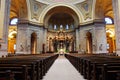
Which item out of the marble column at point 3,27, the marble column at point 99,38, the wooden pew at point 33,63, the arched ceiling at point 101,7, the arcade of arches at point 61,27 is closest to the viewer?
the wooden pew at point 33,63

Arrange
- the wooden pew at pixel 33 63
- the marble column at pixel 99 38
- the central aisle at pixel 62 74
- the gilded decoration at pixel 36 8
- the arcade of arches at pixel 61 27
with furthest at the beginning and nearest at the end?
1. the gilded decoration at pixel 36 8
2. the arcade of arches at pixel 61 27
3. the marble column at pixel 99 38
4. the central aisle at pixel 62 74
5. the wooden pew at pixel 33 63

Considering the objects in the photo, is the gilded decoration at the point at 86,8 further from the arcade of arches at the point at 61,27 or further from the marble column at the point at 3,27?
the marble column at the point at 3,27

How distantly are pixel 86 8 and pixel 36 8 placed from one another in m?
9.69

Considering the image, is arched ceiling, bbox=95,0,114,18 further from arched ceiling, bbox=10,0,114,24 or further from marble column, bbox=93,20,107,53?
marble column, bbox=93,20,107,53

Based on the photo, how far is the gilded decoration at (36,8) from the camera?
27203mm

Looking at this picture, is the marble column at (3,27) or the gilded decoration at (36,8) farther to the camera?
the gilded decoration at (36,8)

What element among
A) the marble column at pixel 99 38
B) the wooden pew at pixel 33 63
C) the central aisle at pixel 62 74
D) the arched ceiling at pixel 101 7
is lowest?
the central aisle at pixel 62 74

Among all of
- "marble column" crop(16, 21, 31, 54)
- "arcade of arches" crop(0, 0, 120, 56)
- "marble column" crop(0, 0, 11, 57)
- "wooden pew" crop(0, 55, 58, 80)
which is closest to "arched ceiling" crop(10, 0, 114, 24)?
"arcade of arches" crop(0, 0, 120, 56)

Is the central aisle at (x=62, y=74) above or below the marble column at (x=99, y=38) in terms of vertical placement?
below

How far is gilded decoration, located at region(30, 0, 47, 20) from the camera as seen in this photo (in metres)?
27.2

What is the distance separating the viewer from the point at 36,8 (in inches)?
1115

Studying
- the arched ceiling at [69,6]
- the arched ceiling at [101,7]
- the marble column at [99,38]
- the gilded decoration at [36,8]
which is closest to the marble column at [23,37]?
the arched ceiling at [69,6]

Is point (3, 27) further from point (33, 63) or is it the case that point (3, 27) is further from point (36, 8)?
point (36, 8)

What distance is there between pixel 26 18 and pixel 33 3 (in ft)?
11.3
